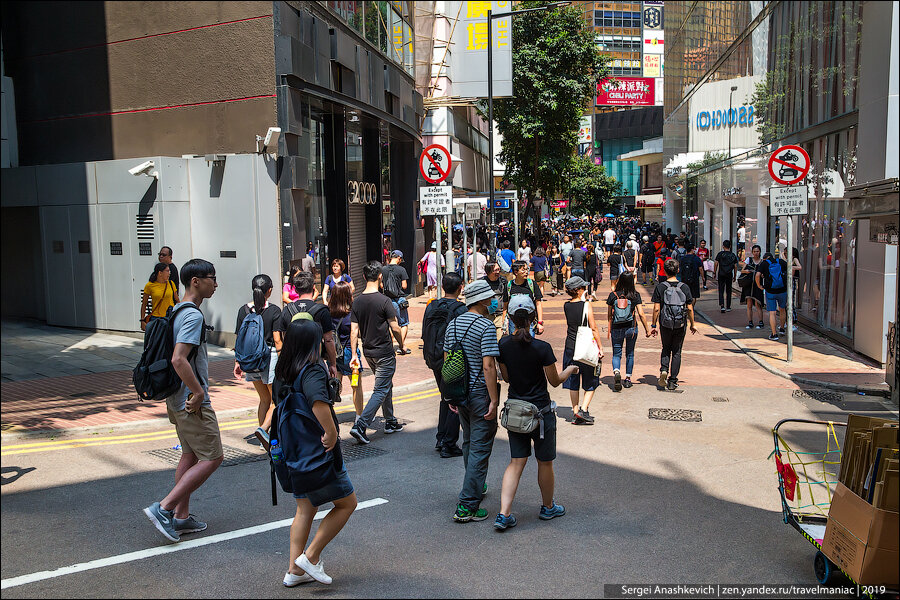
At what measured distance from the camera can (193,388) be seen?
5461 mm

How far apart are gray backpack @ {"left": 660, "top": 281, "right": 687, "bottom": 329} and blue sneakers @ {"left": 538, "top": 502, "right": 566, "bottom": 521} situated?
529 centimetres

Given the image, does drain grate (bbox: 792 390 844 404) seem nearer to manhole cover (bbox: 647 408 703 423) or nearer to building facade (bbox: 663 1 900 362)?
manhole cover (bbox: 647 408 703 423)

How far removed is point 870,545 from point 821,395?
6960mm

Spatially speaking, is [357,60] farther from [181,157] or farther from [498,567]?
[498,567]

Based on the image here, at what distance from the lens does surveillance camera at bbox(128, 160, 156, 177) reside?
1369 centimetres

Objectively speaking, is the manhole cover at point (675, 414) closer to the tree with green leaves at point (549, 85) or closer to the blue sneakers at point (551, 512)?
the blue sneakers at point (551, 512)

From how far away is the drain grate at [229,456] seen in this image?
25.6 feet

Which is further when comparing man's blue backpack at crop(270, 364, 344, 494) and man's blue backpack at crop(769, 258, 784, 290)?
man's blue backpack at crop(769, 258, 784, 290)

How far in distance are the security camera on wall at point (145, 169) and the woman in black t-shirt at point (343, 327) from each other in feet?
22.2

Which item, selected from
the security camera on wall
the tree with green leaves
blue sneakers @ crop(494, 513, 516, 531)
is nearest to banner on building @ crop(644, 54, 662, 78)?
the tree with green leaves

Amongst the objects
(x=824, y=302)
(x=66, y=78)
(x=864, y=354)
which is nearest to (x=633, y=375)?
(x=864, y=354)

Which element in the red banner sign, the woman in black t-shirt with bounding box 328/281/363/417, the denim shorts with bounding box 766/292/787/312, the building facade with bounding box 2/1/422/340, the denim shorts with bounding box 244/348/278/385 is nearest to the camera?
the denim shorts with bounding box 244/348/278/385

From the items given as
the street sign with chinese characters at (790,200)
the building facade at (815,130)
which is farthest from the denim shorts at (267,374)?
the street sign with chinese characters at (790,200)

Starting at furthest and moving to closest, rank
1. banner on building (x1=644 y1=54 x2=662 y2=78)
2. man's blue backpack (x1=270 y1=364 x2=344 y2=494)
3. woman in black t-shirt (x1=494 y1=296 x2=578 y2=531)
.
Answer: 1. banner on building (x1=644 y1=54 x2=662 y2=78)
2. woman in black t-shirt (x1=494 y1=296 x2=578 y2=531)
3. man's blue backpack (x1=270 y1=364 x2=344 y2=494)
